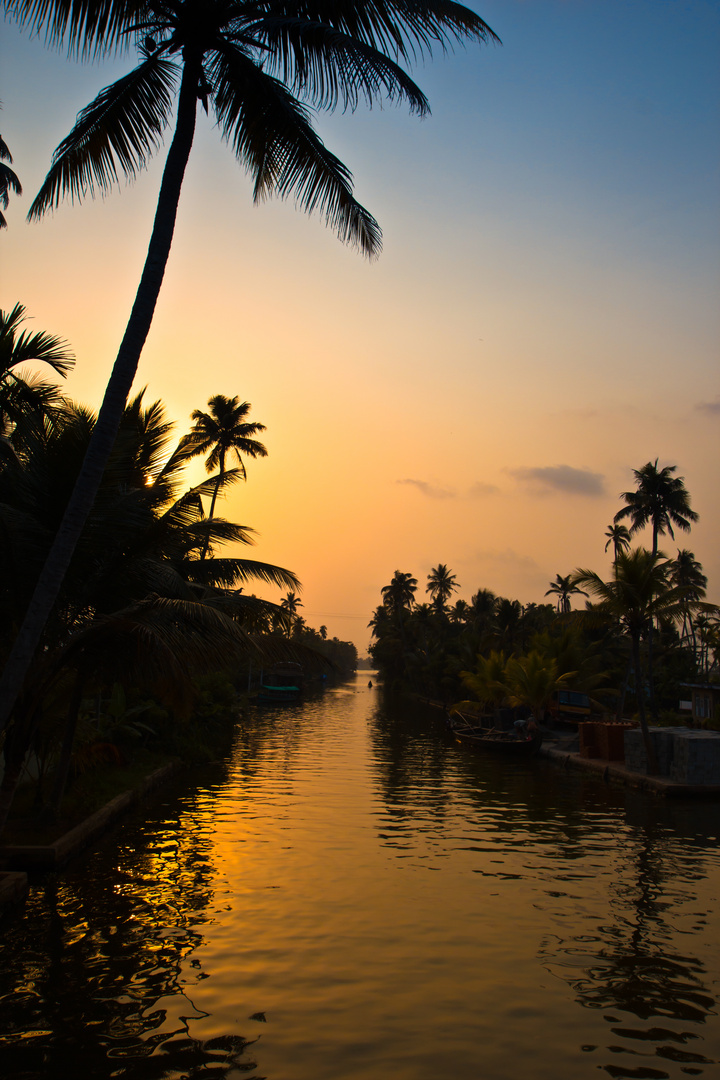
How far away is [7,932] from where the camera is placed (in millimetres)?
9617

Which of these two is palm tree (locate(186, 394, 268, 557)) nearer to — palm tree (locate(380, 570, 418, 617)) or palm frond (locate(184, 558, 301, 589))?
palm frond (locate(184, 558, 301, 589))

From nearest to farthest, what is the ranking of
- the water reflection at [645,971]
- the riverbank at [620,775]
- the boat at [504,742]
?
1. the water reflection at [645,971]
2. the riverbank at [620,775]
3. the boat at [504,742]

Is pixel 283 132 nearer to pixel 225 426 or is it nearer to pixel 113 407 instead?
pixel 113 407

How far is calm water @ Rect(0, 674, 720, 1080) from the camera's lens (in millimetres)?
6570

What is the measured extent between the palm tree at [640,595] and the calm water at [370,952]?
19.6ft

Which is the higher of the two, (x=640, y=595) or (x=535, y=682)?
(x=640, y=595)

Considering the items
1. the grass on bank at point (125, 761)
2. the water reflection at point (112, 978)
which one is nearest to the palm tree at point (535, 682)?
the grass on bank at point (125, 761)

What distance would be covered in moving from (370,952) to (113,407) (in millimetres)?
7097

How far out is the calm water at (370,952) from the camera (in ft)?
21.6

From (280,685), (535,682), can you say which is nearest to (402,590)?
(280,685)

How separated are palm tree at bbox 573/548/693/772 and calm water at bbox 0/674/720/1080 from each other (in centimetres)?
598

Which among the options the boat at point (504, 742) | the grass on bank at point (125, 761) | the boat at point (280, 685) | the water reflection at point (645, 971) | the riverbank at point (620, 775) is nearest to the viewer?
the water reflection at point (645, 971)

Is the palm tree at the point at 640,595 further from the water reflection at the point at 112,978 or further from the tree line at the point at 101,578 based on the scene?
the water reflection at the point at 112,978

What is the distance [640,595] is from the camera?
77.4 ft
